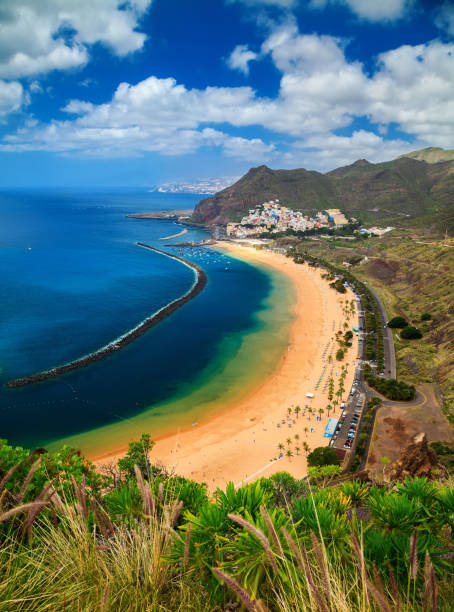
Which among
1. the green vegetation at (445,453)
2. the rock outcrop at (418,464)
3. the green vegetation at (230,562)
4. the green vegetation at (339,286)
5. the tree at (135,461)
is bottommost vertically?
the green vegetation at (445,453)

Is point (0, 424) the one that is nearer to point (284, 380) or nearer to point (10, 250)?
point (284, 380)

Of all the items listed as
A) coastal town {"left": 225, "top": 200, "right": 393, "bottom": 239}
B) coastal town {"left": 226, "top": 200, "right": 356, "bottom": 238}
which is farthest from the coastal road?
coastal town {"left": 226, "top": 200, "right": 356, "bottom": 238}

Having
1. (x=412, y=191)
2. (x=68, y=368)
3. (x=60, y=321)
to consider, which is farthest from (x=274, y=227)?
(x=68, y=368)

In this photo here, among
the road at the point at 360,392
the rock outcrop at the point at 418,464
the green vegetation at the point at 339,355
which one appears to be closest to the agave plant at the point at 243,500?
the rock outcrop at the point at 418,464

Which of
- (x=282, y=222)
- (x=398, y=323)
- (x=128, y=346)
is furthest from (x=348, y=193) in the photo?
(x=128, y=346)

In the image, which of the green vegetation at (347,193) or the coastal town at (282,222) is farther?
the green vegetation at (347,193)

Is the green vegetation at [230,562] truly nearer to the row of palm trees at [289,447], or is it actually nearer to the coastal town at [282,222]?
the row of palm trees at [289,447]
